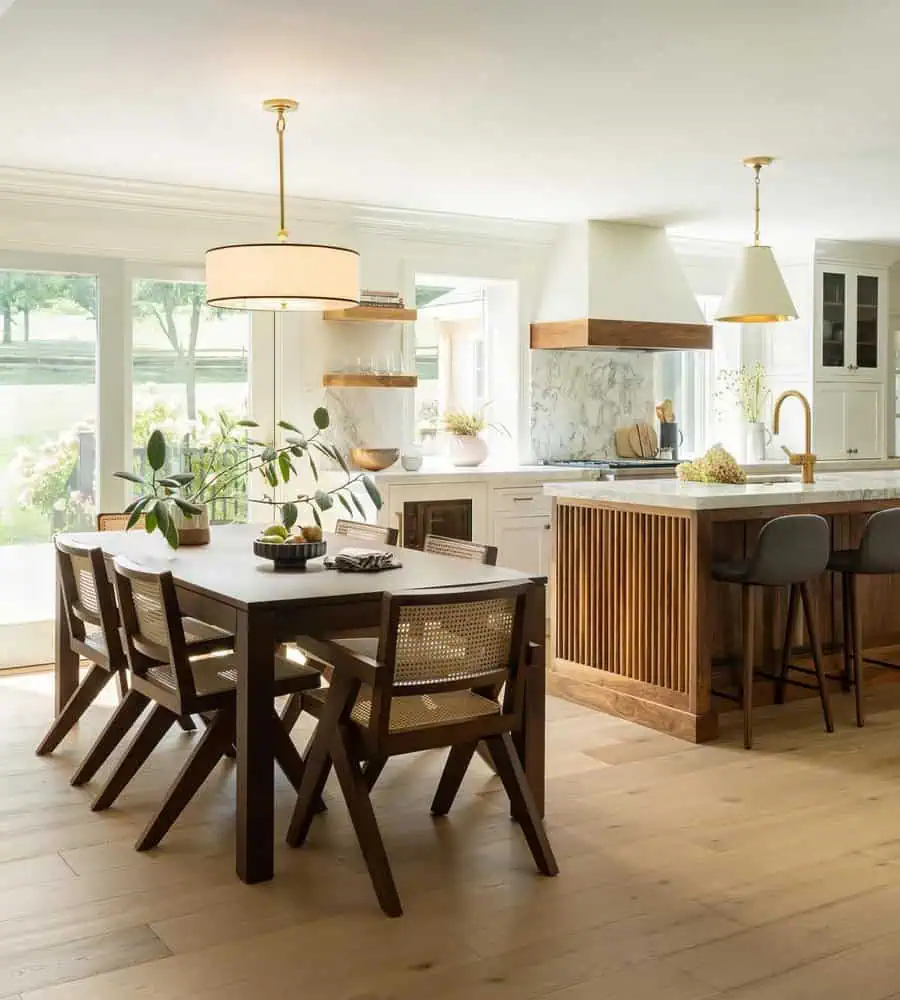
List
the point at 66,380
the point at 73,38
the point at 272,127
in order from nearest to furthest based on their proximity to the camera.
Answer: the point at 73,38 → the point at 272,127 → the point at 66,380

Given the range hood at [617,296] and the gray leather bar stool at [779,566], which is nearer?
the gray leather bar stool at [779,566]

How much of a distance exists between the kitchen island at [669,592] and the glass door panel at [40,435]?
233 cm

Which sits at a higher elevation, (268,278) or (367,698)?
(268,278)

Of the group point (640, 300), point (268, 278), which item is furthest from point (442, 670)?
point (640, 300)

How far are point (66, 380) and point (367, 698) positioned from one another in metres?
3.15

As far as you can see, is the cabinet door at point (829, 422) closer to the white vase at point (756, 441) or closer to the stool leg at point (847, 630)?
the white vase at point (756, 441)

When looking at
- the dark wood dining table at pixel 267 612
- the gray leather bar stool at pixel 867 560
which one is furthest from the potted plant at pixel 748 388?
the dark wood dining table at pixel 267 612

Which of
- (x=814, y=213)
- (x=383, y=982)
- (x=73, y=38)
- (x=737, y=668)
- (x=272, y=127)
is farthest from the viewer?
(x=814, y=213)

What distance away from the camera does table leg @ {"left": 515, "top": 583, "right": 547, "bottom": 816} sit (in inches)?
135

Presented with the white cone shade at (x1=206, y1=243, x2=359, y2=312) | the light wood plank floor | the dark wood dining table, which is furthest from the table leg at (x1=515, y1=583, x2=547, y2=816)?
the white cone shade at (x1=206, y1=243, x2=359, y2=312)

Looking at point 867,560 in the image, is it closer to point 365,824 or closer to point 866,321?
point 365,824

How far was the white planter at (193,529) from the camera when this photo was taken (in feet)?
13.4

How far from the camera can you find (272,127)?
446 cm

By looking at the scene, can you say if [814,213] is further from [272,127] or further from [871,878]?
[871,878]
